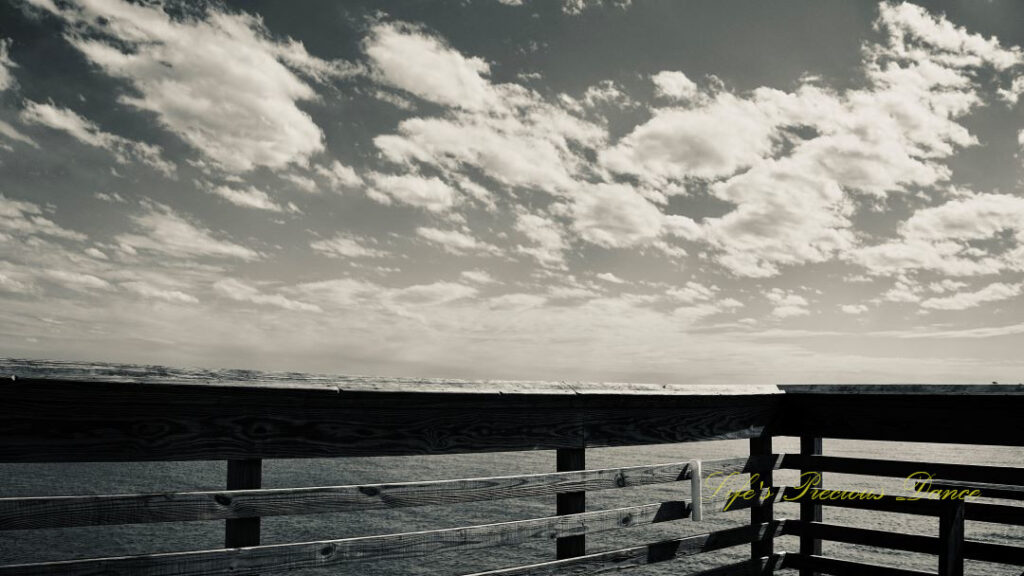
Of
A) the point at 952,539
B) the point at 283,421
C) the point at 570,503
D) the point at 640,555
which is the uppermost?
the point at 283,421

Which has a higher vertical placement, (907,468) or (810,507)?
(907,468)

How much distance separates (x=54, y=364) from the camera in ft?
9.14

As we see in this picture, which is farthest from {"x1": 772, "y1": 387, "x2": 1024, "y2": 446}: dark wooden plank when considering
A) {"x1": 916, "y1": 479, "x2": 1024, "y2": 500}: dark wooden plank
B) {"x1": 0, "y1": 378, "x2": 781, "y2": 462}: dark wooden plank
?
{"x1": 0, "y1": 378, "x2": 781, "y2": 462}: dark wooden plank

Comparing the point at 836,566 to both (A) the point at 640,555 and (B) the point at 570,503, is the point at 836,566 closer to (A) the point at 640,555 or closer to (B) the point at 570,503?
(A) the point at 640,555

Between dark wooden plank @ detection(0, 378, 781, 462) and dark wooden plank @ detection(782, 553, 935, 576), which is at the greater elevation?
dark wooden plank @ detection(0, 378, 781, 462)

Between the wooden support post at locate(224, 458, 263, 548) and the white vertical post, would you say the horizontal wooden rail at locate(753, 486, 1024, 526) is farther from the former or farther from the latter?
the wooden support post at locate(224, 458, 263, 548)

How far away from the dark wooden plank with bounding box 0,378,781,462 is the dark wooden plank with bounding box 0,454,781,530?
0.17 metres

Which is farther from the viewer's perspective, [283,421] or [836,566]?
[836,566]

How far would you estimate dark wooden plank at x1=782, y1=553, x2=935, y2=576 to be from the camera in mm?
5660

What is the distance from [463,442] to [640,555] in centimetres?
162

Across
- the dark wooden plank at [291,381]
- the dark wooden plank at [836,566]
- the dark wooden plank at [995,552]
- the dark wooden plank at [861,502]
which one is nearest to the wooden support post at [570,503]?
the dark wooden plank at [291,381]

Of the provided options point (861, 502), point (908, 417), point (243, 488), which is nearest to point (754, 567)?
point (861, 502)

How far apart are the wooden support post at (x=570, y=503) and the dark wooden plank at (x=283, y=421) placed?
0.08 metres

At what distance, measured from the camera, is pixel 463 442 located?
399 cm
